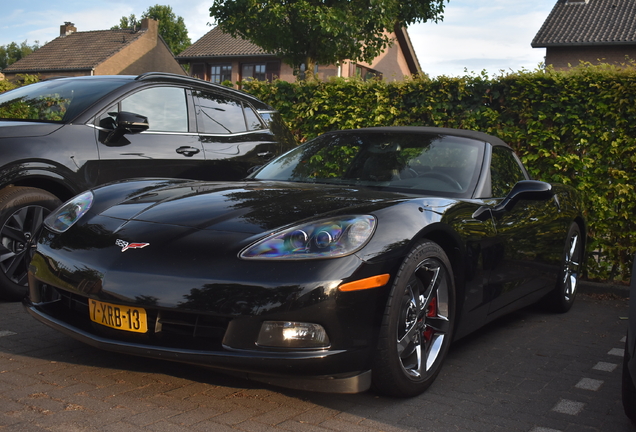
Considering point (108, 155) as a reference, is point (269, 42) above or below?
above

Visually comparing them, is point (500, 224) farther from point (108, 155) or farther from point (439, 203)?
point (108, 155)

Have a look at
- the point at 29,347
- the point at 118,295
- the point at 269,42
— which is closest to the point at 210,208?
the point at 118,295

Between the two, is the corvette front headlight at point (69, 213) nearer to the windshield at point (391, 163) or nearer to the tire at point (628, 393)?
the windshield at point (391, 163)

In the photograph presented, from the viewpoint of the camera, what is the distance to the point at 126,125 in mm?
5117

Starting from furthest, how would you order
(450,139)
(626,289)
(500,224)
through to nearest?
1. (626,289)
2. (450,139)
3. (500,224)

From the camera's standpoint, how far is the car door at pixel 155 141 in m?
5.20

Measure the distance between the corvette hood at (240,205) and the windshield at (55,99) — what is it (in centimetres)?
196

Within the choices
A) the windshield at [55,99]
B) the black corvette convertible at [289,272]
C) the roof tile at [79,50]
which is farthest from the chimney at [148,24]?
the black corvette convertible at [289,272]

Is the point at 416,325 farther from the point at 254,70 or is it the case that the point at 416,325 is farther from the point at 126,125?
the point at 254,70

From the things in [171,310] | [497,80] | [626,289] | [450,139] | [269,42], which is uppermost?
[269,42]

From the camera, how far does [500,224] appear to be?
4043 mm

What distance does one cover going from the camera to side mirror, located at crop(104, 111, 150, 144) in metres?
5.09

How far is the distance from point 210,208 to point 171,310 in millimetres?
681

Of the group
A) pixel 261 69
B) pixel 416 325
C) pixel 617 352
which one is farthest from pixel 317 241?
pixel 261 69
